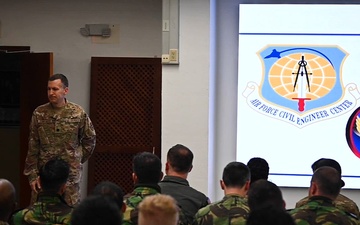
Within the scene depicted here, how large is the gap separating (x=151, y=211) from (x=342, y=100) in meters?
4.71

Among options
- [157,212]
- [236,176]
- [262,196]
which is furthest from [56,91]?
[157,212]

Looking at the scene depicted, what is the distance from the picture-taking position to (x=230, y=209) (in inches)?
144

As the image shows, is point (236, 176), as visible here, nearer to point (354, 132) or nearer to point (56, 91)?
point (56, 91)

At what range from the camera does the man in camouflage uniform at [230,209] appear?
3.63 meters

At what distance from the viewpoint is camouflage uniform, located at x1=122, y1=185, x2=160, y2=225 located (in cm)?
368

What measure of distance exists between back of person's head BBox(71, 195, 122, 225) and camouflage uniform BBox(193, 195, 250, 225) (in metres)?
1.37

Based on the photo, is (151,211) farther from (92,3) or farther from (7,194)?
(92,3)

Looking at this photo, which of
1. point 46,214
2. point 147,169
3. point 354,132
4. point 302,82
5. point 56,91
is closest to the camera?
point 46,214

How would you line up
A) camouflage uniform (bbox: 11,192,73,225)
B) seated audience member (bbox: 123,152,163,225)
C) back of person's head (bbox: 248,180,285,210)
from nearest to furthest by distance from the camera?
back of person's head (bbox: 248,180,285,210), camouflage uniform (bbox: 11,192,73,225), seated audience member (bbox: 123,152,163,225)

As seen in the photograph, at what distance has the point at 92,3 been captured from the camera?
743 cm

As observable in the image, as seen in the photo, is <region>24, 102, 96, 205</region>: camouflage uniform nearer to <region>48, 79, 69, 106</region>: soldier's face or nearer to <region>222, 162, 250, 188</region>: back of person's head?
<region>48, 79, 69, 106</region>: soldier's face

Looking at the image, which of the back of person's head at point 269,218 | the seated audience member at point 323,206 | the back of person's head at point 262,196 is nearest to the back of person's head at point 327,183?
the seated audience member at point 323,206

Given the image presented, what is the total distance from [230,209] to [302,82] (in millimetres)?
3455

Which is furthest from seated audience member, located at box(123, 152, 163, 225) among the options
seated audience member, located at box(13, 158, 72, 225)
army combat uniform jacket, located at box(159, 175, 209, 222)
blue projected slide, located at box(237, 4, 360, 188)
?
blue projected slide, located at box(237, 4, 360, 188)
